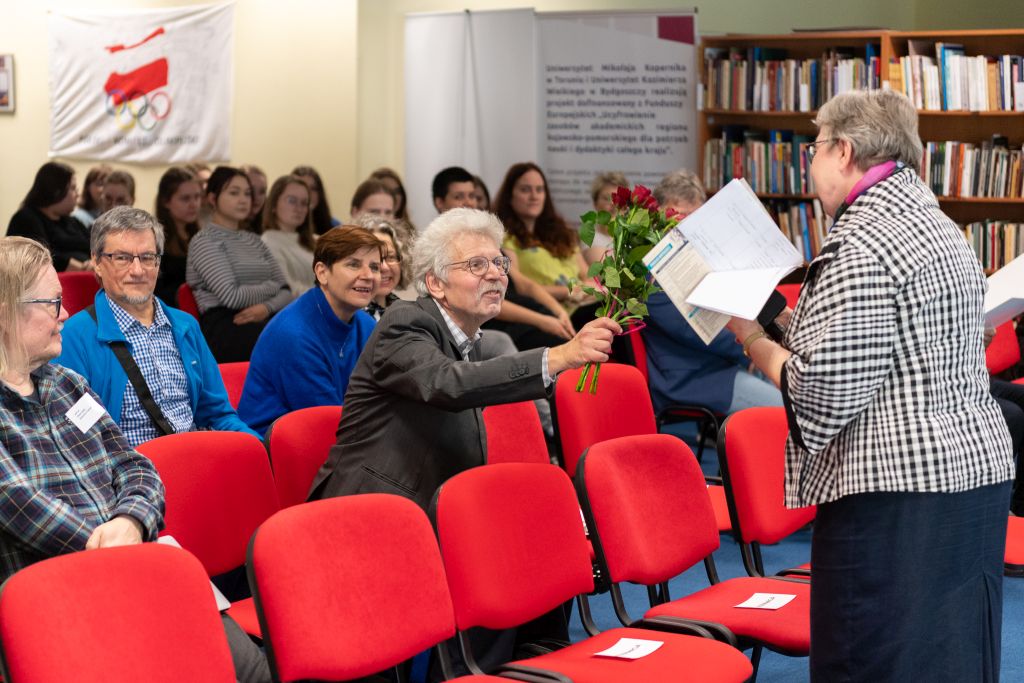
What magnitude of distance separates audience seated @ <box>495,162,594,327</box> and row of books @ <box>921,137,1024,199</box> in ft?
7.73

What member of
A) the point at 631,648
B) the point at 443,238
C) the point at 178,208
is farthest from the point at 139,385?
the point at 178,208

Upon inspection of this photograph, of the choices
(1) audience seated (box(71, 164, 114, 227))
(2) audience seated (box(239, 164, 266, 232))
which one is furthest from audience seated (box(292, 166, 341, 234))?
(1) audience seated (box(71, 164, 114, 227))

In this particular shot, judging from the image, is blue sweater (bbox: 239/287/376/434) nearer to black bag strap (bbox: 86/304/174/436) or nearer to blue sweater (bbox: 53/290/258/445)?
blue sweater (bbox: 53/290/258/445)

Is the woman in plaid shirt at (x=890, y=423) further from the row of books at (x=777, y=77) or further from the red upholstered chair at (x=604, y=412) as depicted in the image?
the row of books at (x=777, y=77)

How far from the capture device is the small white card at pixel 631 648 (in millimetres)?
2725

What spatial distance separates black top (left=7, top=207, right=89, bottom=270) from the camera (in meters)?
7.08

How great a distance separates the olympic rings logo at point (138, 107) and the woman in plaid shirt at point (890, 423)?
23.1 ft

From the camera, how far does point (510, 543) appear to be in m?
2.80

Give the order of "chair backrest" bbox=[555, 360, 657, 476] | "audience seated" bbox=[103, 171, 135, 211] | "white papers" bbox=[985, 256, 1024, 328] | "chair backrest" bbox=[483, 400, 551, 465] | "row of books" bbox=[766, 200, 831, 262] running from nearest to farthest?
"white papers" bbox=[985, 256, 1024, 328] → "chair backrest" bbox=[483, 400, 551, 465] → "chair backrest" bbox=[555, 360, 657, 476] → "row of books" bbox=[766, 200, 831, 262] → "audience seated" bbox=[103, 171, 135, 211]

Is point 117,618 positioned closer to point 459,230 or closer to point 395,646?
point 395,646

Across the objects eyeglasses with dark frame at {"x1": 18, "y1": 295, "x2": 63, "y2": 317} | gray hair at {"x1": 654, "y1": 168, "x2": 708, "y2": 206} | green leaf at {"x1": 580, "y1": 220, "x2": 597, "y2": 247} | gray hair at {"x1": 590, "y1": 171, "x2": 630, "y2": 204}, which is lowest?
eyeglasses with dark frame at {"x1": 18, "y1": 295, "x2": 63, "y2": 317}

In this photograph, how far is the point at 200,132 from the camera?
857 centimetres

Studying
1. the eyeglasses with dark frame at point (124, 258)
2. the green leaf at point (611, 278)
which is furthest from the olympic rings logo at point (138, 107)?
the green leaf at point (611, 278)

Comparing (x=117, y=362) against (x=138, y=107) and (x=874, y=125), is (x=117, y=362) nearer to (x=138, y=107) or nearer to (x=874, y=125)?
(x=874, y=125)
